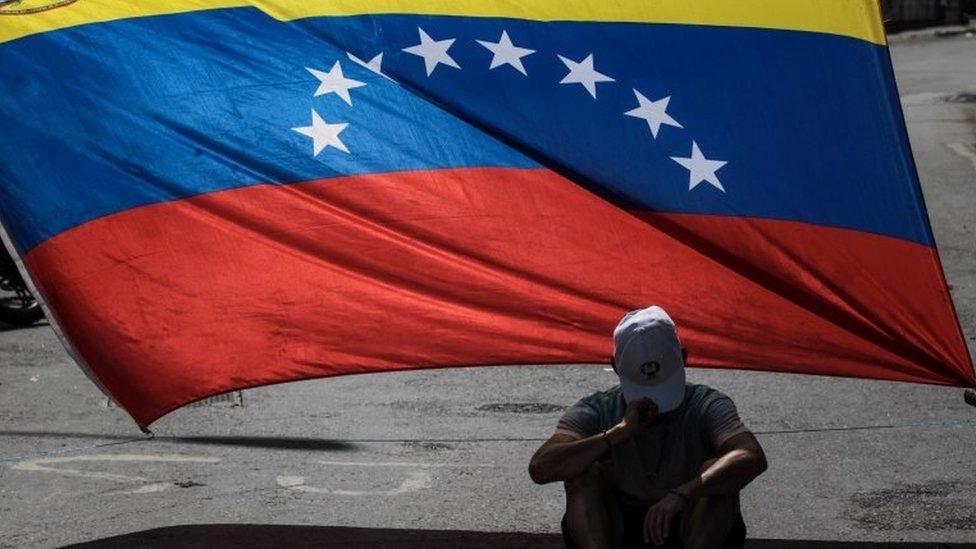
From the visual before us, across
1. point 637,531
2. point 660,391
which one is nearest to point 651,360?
point 660,391

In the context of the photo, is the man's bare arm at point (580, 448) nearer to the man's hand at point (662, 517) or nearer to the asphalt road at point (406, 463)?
the man's hand at point (662, 517)

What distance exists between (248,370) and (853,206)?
280cm

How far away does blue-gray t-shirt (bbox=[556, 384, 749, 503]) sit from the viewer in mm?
6910

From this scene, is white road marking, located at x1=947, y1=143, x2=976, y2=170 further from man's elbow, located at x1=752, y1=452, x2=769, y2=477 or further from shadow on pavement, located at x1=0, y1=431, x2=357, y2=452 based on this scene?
man's elbow, located at x1=752, y1=452, x2=769, y2=477

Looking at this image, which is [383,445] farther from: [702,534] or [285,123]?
[702,534]

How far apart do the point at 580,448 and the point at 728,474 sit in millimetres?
530

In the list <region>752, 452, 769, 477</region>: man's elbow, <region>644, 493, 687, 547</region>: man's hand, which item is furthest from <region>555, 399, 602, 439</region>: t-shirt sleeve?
<region>752, 452, 769, 477</region>: man's elbow

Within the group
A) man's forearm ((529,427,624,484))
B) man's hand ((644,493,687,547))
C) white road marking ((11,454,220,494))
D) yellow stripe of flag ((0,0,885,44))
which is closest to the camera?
man's hand ((644,493,687,547))

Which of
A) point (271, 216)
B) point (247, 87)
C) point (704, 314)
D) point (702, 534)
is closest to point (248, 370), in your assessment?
point (271, 216)

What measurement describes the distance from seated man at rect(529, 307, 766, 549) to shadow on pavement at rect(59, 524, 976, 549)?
1.66 metres

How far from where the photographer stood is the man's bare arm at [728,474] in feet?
21.9

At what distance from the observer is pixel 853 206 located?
27.8ft

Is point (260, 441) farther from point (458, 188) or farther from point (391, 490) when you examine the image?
point (458, 188)

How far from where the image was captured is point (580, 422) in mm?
6973
